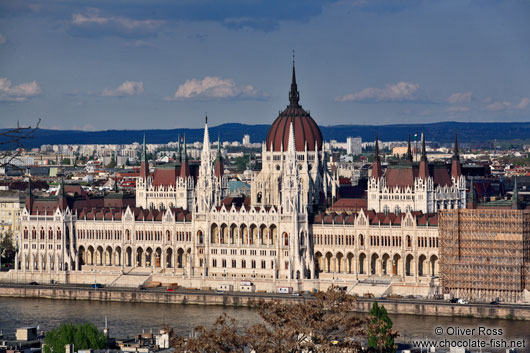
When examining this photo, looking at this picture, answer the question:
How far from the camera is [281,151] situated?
513ft

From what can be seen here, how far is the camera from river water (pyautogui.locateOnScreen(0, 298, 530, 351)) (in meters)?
121

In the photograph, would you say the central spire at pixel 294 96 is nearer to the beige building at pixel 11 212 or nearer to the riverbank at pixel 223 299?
the riverbank at pixel 223 299

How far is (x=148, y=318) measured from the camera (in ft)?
429

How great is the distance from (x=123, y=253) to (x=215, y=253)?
1149 cm

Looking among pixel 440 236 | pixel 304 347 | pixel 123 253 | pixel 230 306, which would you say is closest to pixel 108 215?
pixel 123 253

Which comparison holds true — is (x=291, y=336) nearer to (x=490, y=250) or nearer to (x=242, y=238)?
(x=490, y=250)

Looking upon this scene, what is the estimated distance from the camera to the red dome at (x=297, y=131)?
6122 inches

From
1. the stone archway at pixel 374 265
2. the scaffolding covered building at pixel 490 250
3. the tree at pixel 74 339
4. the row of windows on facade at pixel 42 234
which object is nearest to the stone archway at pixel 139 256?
the row of windows on facade at pixel 42 234

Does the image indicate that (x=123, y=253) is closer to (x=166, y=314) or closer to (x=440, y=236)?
(x=166, y=314)

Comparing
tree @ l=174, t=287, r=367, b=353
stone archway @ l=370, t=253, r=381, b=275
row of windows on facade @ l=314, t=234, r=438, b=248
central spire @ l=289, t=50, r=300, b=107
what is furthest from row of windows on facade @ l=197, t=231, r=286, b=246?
tree @ l=174, t=287, r=367, b=353

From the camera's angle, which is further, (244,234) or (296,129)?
(296,129)

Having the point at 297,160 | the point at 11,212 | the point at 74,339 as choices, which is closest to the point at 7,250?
the point at 11,212

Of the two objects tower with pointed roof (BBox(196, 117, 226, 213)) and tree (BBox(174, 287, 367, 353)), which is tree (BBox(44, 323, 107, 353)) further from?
tower with pointed roof (BBox(196, 117, 226, 213))

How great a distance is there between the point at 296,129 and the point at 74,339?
219ft
